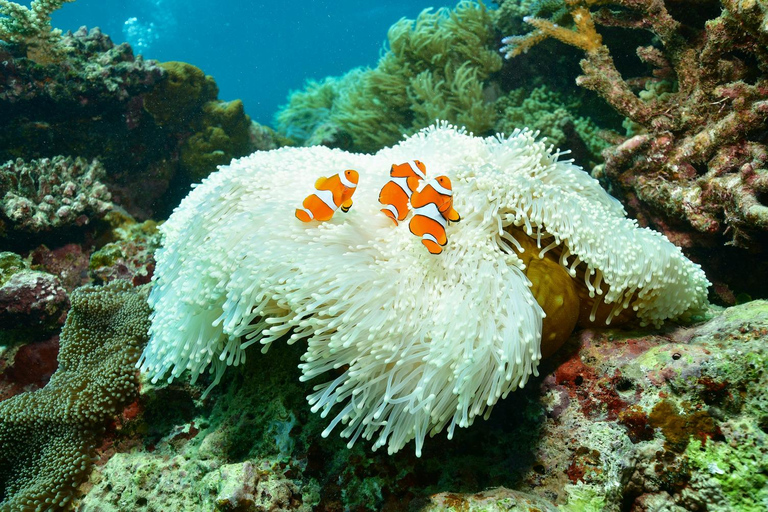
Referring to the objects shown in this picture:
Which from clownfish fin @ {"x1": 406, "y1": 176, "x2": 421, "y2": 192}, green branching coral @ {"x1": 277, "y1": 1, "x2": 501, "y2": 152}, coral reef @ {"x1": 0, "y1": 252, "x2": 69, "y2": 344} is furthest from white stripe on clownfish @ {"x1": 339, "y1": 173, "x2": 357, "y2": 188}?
green branching coral @ {"x1": 277, "y1": 1, "x2": 501, "y2": 152}

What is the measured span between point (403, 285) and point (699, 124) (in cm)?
220

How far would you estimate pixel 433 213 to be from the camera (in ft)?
5.64

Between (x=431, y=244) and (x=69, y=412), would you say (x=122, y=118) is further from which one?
(x=431, y=244)

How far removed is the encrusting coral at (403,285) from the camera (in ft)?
5.19

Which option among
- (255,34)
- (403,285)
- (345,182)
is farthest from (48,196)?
(255,34)

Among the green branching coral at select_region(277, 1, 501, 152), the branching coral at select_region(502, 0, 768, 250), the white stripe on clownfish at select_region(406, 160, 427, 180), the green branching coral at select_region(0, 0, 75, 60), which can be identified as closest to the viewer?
the white stripe on clownfish at select_region(406, 160, 427, 180)

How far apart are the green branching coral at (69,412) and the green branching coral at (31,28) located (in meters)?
3.53

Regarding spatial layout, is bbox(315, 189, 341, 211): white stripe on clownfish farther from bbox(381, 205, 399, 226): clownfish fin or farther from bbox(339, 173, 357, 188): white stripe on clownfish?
bbox(381, 205, 399, 226): clownfish fin

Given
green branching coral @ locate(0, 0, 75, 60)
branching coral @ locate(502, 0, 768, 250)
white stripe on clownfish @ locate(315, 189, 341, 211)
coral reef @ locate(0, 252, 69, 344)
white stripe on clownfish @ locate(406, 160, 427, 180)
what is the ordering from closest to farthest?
1. white stripe on clownfish @ locate(315, 189, 341, 211)
2. white stripe on clownfish @ locate(406, 160, 427, 180)
3. branching coral @ locate(502, 0, 768, 250)
4. coral reef @ locate(0, 252, 69, 344)
5. green branching coral @ locate(0, 0, 75, 60)

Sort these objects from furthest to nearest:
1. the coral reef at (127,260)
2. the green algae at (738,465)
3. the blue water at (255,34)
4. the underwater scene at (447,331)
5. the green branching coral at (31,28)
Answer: the blue water at (255,34)
the green branching coral at (31,28)
the coral reef at (127,260)
the underwater scene at (447,331)
the green algae at (738,465)

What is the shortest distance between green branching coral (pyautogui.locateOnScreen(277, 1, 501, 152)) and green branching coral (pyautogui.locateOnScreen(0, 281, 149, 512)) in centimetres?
406

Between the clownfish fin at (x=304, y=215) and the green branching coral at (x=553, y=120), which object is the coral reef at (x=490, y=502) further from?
the green branching coral at (x=553, y=120)

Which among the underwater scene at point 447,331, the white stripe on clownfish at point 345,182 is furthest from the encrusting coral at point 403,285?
the white stripe on clownfish at point 345,182

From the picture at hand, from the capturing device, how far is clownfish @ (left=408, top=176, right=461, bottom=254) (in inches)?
67.6
